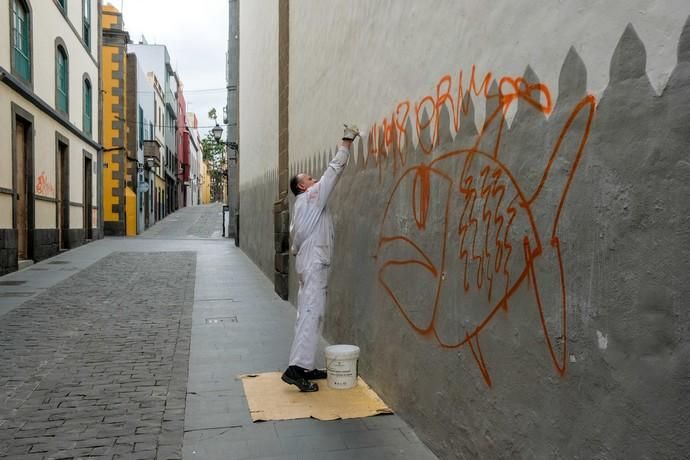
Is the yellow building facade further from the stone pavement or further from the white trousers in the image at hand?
the white trousers

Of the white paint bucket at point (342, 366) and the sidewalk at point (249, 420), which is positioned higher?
the white paint bucket at point (342, 366)

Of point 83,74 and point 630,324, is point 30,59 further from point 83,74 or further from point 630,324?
point 630,324

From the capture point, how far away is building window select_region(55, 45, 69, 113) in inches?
656

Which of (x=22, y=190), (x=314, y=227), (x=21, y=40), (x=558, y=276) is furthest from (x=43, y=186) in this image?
(x=558, y=276)

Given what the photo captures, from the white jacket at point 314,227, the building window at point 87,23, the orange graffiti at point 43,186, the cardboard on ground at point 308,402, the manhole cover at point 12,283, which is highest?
the building window at point 87,23

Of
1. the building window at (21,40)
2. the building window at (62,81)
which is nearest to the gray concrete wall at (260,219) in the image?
the building window at (62,81)

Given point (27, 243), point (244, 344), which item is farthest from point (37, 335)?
point (27, 243)

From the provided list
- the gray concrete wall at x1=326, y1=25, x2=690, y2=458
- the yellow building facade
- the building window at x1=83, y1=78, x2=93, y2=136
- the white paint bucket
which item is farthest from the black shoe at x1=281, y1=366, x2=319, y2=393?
the yellow building facade

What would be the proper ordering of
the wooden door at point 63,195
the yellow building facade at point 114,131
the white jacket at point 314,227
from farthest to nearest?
the yellow building facade at point 114,131 → the wooden door at point 63,195 → the white jacket at point 314,227

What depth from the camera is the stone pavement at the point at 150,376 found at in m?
3.74

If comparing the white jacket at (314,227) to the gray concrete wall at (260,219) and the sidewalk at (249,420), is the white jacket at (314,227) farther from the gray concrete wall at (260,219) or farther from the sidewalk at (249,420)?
the gray concrete wall at (260,219)

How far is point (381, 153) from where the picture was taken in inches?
181

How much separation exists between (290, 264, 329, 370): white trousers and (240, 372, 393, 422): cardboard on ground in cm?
25

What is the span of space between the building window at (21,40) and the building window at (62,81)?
8.58 ft
